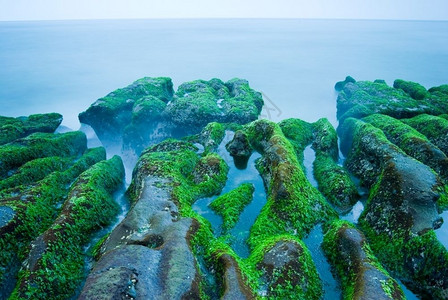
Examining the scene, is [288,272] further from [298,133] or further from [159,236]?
[298,133]

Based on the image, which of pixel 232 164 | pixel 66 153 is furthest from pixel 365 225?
pixel 66 153

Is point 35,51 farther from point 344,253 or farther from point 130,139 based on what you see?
point 344,253

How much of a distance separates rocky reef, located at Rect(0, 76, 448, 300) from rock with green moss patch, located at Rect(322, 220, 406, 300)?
1.5 inches

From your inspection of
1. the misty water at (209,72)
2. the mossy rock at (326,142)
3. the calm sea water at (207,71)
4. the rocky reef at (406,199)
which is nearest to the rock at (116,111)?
the misty water at (209,72)

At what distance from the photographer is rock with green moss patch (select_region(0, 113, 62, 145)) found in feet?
62.1

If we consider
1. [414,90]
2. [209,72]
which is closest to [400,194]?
[414,90]

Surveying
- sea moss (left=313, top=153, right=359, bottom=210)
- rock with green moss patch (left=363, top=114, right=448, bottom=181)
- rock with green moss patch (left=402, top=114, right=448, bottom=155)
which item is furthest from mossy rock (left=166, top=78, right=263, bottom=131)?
rock with green moss patch (left=402, top=114, right=448, bottom=155)

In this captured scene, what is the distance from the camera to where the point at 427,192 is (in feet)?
33.4

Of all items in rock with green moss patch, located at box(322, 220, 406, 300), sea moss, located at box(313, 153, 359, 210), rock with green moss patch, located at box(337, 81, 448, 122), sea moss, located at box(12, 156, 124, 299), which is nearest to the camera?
rock with green moss patch, located at box(322, 220, 406, 300)

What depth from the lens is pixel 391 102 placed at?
22.3 m

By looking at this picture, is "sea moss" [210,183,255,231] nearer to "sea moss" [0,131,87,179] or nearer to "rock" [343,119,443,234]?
"rock" [343,119,443,234]

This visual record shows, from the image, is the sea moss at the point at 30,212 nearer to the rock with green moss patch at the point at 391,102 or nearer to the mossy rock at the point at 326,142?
the mossy rock at the point at 326,142

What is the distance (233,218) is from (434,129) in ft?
44.8

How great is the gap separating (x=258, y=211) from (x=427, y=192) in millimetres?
6328
